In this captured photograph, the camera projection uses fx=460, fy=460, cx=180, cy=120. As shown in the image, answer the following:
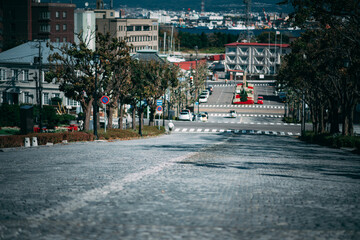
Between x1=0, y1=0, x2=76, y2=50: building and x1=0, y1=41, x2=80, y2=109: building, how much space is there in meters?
33.6

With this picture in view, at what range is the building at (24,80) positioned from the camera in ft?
193

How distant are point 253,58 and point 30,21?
73.8 m

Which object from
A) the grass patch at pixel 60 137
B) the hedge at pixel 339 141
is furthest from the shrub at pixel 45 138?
the hedge at pixel 339 141

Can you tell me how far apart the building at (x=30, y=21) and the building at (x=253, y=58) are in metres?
59.4

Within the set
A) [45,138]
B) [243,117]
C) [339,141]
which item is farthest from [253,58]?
[45,138]

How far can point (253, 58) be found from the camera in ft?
479

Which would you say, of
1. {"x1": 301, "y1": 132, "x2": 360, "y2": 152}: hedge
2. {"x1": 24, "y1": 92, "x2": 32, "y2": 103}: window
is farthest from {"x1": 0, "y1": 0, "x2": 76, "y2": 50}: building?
{"x1": 301, "y1": 132, "x2": 360, "y2": 152}: hedge

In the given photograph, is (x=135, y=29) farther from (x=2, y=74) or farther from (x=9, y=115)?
(x=9, y=115)

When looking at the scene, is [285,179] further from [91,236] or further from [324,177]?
[91,236]

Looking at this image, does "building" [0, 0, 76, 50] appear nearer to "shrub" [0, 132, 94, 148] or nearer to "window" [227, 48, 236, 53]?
"window" [227, 48, 236, 53]

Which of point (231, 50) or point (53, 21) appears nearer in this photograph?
point (53, 21)

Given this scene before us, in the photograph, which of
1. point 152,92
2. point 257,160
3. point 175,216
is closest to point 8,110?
point 152,92

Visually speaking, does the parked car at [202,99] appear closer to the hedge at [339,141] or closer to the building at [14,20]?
the building at [14,20]

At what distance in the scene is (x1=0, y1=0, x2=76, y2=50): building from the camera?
313 feet
